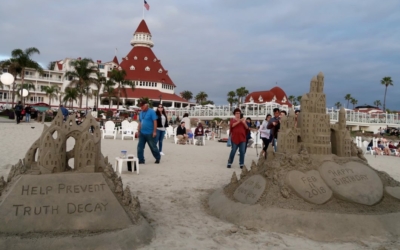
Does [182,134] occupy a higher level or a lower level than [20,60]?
lower

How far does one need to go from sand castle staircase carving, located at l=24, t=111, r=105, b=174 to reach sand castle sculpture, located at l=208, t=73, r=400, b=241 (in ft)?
7.34

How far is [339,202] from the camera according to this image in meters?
5.33

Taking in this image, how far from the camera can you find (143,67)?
65000mm

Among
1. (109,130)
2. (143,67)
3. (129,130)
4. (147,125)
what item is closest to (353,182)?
(147,125)

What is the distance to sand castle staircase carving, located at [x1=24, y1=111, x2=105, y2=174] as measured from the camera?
4.52 meters

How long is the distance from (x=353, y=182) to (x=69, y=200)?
4250 millimetres

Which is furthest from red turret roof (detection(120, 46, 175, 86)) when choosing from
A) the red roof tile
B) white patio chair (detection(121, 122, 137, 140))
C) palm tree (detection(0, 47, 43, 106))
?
white patio chair (detection(121, 122, 137, 140))

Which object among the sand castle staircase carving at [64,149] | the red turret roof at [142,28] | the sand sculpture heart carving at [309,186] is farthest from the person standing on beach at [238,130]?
the red turret roof at [142,28]

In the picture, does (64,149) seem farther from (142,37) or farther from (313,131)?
(142,37)

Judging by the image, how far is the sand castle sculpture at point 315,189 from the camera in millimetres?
4945

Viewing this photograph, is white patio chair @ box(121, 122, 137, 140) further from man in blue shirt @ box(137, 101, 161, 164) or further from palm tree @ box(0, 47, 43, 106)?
palm tree @ box(0, 47, 43, 106)

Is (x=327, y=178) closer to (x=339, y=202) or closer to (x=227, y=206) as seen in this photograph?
(x=339, y=202)

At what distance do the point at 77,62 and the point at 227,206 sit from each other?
4593cm

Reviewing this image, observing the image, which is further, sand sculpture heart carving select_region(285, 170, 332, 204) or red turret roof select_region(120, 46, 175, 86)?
red turret roof select_region(120, 46, 175, 86)
